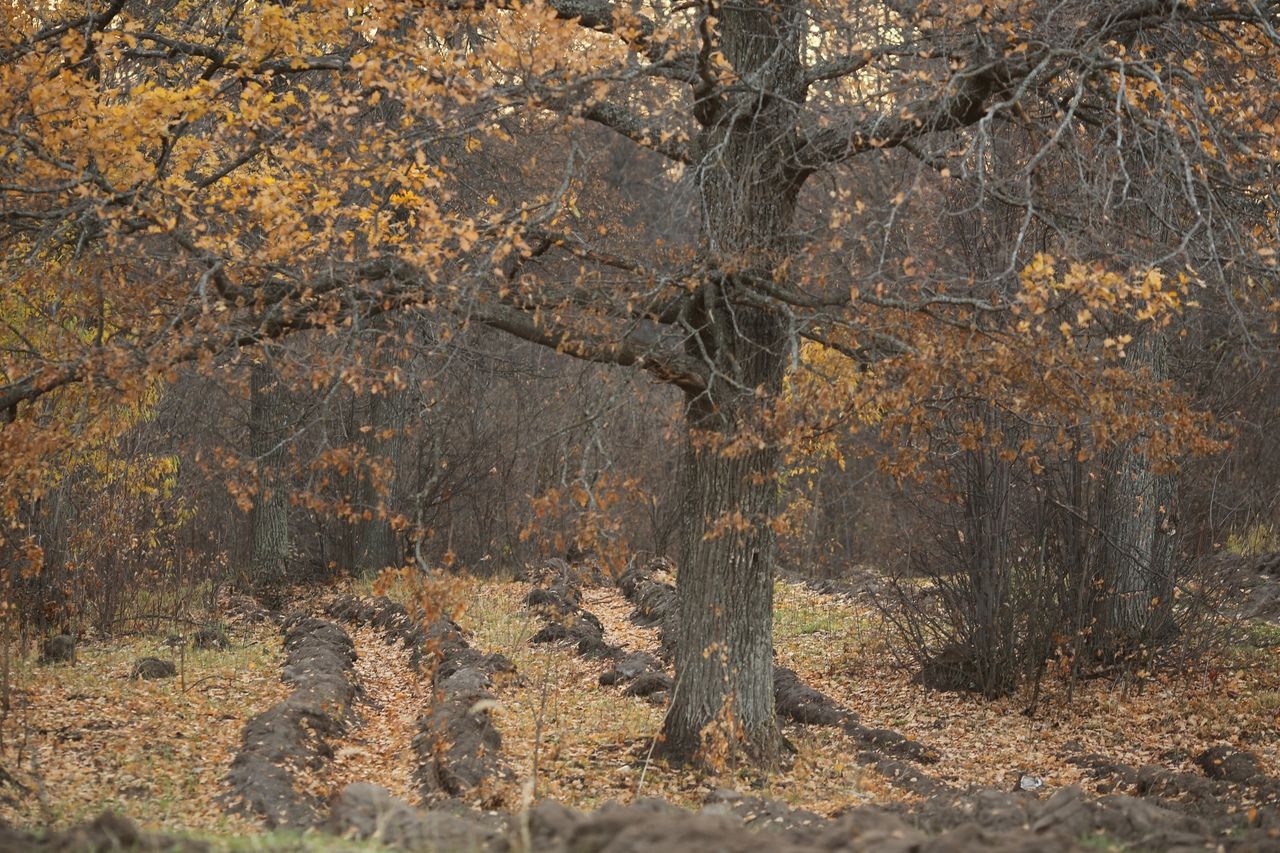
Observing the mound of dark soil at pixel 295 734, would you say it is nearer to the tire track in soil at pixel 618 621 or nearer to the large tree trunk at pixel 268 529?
the tire track in soil at pixel 618 621

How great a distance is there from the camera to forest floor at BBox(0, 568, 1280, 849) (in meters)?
7.74

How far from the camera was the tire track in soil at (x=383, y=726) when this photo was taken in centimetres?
824

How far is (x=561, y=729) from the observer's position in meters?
→ 10.0

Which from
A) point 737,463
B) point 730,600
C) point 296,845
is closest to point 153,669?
point 730,600

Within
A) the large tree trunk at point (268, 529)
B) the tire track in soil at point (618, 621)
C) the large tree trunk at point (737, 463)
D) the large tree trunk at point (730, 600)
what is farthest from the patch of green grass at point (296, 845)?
the large tree trunk at point (268, 529)

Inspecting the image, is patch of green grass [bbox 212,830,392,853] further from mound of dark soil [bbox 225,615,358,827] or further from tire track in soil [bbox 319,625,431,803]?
tire track in soil [bbox 319,625,431,803]

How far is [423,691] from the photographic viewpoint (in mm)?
10484

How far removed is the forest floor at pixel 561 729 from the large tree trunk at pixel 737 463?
0.47m

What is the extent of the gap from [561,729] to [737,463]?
275 centimetres

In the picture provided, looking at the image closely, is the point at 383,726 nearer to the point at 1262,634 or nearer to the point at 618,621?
the point at 618,621

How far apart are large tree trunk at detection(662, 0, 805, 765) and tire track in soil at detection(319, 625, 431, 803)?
189 centimetres

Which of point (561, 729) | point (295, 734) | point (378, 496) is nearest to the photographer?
point (295, 734)

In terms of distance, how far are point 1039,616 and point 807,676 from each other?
249 centimetres

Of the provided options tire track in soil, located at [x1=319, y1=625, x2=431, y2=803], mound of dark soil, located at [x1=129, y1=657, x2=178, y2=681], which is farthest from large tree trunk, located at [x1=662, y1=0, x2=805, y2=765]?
mound of dark soil, located at [x1=129, y1=657, x2=178, y2=681]
